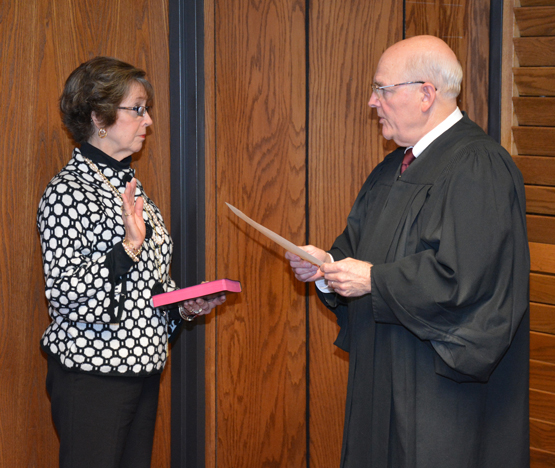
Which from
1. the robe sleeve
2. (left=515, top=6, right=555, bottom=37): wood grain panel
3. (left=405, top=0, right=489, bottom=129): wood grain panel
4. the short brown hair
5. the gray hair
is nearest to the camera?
the robe sleeve

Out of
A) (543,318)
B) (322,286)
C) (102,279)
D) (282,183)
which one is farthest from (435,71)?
(543,318)

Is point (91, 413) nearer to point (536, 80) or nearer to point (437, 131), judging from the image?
point (437, 131)

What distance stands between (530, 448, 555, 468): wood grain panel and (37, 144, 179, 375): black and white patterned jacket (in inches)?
83.9

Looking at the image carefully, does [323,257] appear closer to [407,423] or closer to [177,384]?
[407,423]

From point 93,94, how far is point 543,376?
2.57 metres

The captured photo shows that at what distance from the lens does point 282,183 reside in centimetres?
294

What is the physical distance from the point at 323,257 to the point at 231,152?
32.6 inches

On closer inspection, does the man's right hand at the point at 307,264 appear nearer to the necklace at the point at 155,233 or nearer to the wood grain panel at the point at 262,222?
the necklace at the point at 155,233

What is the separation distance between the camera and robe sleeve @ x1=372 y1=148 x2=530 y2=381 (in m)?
1.82

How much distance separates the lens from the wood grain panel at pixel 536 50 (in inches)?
128

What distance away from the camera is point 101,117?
2197mm

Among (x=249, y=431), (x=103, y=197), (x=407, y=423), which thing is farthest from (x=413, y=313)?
(x=249, y=431)

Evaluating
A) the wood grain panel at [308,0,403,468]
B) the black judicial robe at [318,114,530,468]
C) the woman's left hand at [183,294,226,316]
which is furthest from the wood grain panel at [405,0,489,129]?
the woman's left hand at [183,294,226,316]

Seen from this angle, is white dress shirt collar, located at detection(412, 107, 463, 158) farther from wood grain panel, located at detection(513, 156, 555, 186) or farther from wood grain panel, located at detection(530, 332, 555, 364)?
wood grain panel, located at detection(530, 332, 555, 364)
